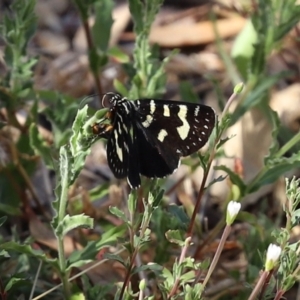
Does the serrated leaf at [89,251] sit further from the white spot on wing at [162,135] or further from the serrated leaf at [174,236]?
the white spot on wing at [162,135]

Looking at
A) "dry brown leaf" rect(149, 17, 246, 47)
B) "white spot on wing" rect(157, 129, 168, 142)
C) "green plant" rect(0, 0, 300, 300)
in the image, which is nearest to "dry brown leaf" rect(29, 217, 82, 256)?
"green plant" rect(0, 0, 300, 300)

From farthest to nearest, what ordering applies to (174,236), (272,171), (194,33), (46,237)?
1. (194,33)
2. (46,237)
3. (272,171)
4. (174,236)

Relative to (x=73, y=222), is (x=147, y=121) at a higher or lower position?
higher

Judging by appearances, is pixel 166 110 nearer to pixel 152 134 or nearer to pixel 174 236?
pixel 152 134

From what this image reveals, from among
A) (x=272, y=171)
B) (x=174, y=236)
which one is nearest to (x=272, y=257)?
(x=174, y=236)

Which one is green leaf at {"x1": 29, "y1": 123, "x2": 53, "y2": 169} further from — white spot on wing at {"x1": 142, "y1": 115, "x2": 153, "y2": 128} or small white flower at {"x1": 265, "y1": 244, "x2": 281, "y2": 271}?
small white flower at {"x1": 265, "y1": 244, "x2": 281, "y2": 271}

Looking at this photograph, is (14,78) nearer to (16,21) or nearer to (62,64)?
(16,21)

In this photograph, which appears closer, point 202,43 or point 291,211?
point 291,211

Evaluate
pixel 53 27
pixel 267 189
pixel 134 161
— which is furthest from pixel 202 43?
pixel 134 161

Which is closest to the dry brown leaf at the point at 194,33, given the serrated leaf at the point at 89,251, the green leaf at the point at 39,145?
the green leaf at the point at 39,145
